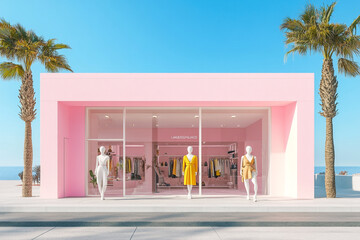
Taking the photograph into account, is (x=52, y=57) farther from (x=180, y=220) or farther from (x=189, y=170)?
(x=180, y=220)

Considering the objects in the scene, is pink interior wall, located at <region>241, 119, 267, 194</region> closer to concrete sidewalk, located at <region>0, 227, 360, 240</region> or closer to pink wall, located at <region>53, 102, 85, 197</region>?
concrete sidewalk, located at <region>0, 227, 360, 240</region>

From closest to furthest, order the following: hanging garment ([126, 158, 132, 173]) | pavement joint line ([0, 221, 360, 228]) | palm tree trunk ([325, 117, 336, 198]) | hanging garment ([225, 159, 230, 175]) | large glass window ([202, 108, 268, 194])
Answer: pavement joint line ([0, 221, 360, 228])
palm tree trunk ([325, 117, 336, 198])
hanging garment ([126, 158, 132, 173])
large glass window ([202, 108, 268, 194])
hanging garment ([225, 159, 230, 175])

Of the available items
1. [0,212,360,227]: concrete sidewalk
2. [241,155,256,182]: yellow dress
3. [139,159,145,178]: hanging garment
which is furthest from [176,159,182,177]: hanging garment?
[0,212,360,227]: concrete sidewalk

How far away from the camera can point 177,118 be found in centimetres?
1367

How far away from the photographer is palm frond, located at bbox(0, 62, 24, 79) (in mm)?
13648

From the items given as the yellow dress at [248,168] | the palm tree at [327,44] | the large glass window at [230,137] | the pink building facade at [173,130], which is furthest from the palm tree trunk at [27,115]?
the palm tree at [327,44]

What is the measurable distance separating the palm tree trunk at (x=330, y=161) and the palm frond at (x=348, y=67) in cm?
205

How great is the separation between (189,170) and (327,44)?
637 centimetres

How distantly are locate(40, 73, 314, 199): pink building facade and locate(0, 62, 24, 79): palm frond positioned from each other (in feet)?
5.85

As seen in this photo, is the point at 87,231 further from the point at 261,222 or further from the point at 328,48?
the point at 328,48

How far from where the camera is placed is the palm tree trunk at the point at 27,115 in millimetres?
13289

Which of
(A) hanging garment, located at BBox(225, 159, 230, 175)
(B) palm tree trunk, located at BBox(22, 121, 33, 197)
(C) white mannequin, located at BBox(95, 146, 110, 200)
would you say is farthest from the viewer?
(A) hanging garment, located at BBox(225, 159, 230, 175)

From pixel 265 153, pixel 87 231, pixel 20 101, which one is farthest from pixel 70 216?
pixel 265 153

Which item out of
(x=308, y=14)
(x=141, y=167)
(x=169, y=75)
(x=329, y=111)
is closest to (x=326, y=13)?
(x=308, y=14)
